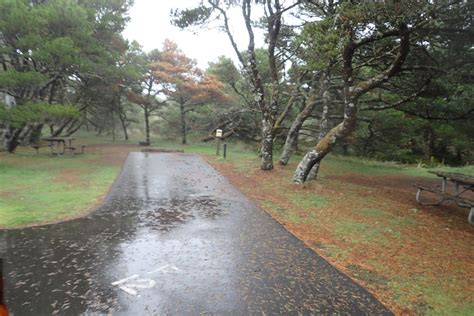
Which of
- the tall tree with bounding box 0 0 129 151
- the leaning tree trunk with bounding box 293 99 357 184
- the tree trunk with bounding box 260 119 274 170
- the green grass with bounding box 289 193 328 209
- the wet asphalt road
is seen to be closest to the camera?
the wet asphalt road

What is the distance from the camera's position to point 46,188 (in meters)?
8.09

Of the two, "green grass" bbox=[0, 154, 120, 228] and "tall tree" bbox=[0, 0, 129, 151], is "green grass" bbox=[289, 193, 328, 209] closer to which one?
"green grass" bbox=[0, 154, 120, 228]

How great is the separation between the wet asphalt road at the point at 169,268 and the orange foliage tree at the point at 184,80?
16.4 meters

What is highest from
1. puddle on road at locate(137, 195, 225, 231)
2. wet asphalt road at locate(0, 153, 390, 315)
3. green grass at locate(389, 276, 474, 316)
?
puddle on road at locate(137, 195, 225, 231)

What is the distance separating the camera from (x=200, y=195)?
8203 mm

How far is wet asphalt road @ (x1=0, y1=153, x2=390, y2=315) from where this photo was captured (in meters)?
3.34

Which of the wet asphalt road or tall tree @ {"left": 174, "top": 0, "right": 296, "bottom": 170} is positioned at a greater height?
tall tree @ {"left": 174, "top": 0, "right": 296, "bottom": 170}

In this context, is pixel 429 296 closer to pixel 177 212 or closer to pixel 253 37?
pixel 177 212

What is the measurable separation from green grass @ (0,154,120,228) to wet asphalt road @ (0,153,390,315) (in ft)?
1.89

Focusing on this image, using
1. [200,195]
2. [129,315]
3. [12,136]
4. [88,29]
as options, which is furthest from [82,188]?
[12,136]

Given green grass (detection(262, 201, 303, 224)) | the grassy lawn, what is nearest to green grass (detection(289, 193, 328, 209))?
the grassy lawn

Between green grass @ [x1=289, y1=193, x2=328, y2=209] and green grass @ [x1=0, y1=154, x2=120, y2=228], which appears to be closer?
green grass @ [x1=0, y1=154, x2=120, y2=228]

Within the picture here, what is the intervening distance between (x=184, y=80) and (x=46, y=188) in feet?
51.7

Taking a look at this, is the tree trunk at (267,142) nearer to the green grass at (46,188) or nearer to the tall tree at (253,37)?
the tall tree at (253,37)
